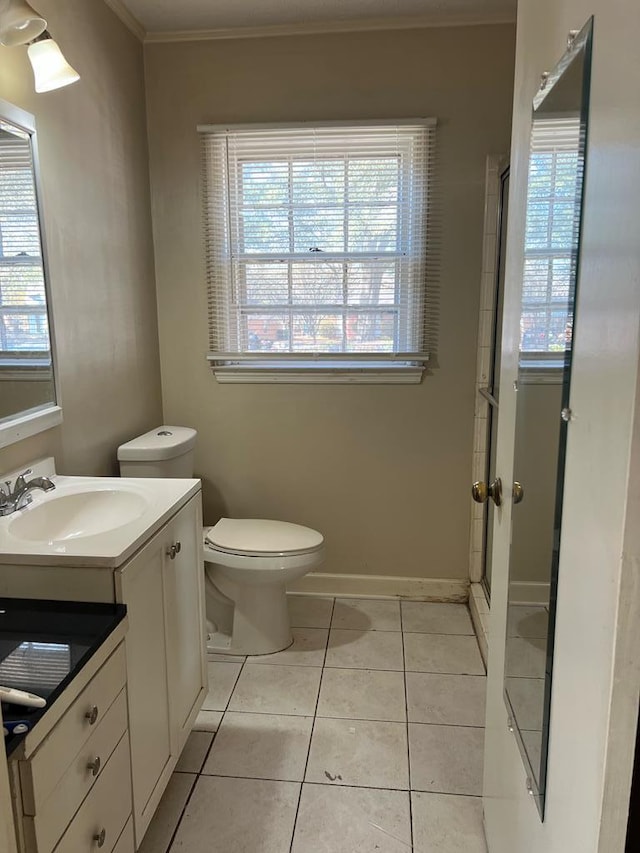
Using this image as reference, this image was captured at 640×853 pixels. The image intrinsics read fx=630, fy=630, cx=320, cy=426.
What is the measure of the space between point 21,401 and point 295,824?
1.43 meters

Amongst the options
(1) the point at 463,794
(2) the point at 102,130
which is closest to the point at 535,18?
(2) the point at 102,130

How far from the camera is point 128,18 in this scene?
252 centimetres

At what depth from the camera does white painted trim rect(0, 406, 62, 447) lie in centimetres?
176

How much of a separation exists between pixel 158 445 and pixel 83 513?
2.02ft

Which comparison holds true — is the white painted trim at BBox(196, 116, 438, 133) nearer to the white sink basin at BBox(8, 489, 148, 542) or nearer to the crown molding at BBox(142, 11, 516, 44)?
the crown molding at BBox(142, 11, 516, 44)

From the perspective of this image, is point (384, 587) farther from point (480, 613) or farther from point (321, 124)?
point (321, 124)

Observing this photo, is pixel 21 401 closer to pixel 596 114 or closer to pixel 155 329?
pixel 155 329

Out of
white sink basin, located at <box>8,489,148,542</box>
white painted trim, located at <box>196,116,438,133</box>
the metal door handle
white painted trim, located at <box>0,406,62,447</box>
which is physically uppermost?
white painted trim, located at <box>196,116,438,133</box>

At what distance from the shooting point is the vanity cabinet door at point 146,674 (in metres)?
1.45

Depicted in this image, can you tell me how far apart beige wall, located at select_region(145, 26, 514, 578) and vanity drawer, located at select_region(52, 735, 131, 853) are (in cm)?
170

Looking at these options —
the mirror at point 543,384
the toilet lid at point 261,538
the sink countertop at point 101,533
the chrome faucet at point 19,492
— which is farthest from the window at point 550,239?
the toilet lid at point 261,538

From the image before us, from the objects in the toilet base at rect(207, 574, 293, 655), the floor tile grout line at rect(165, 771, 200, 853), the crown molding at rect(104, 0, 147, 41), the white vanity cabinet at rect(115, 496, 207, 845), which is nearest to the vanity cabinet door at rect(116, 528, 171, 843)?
the white vanity cabinet at rect(115, 496, 207, 845)

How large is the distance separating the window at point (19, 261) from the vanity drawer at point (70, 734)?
964 millimetres

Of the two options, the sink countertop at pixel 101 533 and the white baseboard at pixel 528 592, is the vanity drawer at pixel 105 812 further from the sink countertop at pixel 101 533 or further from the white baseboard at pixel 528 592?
the white baseboard at pixel 528 592
